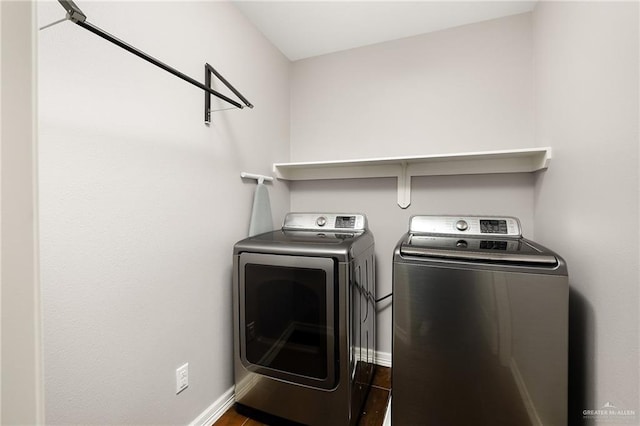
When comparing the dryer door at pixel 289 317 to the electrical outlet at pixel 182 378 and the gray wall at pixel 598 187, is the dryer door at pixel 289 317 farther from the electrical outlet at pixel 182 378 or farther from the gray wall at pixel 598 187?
the gray wall at pixel 598 187

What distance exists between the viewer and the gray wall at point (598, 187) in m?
0.75

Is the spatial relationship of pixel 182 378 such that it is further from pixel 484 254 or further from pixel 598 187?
pixel 598 187

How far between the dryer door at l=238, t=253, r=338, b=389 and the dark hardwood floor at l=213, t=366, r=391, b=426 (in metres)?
0.28

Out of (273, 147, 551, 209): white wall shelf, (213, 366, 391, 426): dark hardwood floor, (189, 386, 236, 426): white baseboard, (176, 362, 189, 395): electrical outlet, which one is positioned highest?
(273, 147, 551, 209): white wall shelf

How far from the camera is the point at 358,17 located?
5.32 feet

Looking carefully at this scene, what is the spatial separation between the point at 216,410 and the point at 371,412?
2.67 ft

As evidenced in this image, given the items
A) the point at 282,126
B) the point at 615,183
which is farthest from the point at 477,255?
the point at 282,126

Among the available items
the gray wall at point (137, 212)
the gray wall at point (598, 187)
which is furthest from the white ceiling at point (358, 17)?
the gray wall at point (598, 187)

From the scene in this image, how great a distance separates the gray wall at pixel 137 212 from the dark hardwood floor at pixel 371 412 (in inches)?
6.0

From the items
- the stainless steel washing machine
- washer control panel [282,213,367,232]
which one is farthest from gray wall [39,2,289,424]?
the stainless steel washing machine

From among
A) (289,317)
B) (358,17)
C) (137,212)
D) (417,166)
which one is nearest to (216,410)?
(289,317)

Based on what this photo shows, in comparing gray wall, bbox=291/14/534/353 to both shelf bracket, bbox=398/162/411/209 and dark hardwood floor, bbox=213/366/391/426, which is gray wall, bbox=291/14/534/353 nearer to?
shelf bracket, bbox=398/162/411/209

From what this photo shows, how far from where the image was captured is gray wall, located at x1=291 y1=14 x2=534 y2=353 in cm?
161

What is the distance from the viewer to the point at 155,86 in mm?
1071
